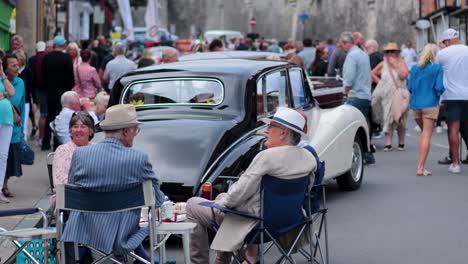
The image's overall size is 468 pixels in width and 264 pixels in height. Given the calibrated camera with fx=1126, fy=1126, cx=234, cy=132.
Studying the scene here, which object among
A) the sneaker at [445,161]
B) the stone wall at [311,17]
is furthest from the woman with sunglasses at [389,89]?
the stone wall at [311,17]

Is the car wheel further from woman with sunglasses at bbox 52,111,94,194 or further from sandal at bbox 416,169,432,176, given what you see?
woman with sunglasses at bbox 52,111,94,194

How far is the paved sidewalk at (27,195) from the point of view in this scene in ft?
35.8

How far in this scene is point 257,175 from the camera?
26.0ft

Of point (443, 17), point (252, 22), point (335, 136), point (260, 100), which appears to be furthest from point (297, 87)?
point (252, 22)

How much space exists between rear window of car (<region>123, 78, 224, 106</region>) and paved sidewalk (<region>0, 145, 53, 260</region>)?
5.25 feet

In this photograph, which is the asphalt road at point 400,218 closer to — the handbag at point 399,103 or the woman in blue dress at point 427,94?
the woman in blue dress at point 427,94

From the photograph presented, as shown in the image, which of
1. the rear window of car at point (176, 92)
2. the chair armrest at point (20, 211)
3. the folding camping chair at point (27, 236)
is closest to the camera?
the folding camping chair at point (27, 236)

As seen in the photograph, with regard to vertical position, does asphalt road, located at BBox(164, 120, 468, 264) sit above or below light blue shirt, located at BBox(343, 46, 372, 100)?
below

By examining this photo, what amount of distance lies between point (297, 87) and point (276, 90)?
75cm

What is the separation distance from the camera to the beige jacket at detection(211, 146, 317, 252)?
7.95 metres

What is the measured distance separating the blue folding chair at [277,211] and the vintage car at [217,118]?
193cm

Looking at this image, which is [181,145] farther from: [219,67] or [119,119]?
[119,119]

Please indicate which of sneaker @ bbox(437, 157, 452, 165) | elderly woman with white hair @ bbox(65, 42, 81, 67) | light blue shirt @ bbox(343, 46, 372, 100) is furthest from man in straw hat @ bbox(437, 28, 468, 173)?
elderly woman with white hair @ bbox(65, 42, 81, 67)

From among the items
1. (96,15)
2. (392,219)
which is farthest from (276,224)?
(96,15)
